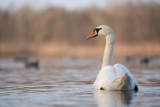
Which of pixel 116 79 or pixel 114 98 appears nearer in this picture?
pixel 114 98

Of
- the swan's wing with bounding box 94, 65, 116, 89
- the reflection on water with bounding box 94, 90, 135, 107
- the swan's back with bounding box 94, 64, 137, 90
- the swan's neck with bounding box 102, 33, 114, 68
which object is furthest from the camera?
the swan's neck with bounding box 102, 33, 114, 68

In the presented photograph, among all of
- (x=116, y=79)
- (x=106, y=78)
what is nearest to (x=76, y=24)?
(x=106, y=78)

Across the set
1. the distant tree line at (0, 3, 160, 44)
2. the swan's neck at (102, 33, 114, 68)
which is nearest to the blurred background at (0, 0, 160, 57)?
the distant tree line at (0, 3, 160, 44)

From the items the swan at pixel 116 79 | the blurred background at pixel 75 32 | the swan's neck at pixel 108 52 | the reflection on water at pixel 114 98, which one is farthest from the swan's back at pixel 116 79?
the blurred background at pixel 75 32

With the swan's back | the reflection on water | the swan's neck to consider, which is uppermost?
the swan's neck

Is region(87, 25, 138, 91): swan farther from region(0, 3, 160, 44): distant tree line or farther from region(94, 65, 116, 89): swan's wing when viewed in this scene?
region(0, 3, 160, 44): distant tree line

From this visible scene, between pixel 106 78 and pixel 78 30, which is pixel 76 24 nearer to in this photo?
pixel 78 30

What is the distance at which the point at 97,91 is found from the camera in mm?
11758

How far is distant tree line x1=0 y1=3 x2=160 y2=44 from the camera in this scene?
121 ft

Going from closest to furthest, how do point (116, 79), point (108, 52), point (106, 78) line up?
point (116, 79)
point (106, 78)
point (108, 52)

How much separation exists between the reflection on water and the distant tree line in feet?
80.6

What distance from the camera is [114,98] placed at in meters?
10.4

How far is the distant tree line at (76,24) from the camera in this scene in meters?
36.8

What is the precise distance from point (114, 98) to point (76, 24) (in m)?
29.6
